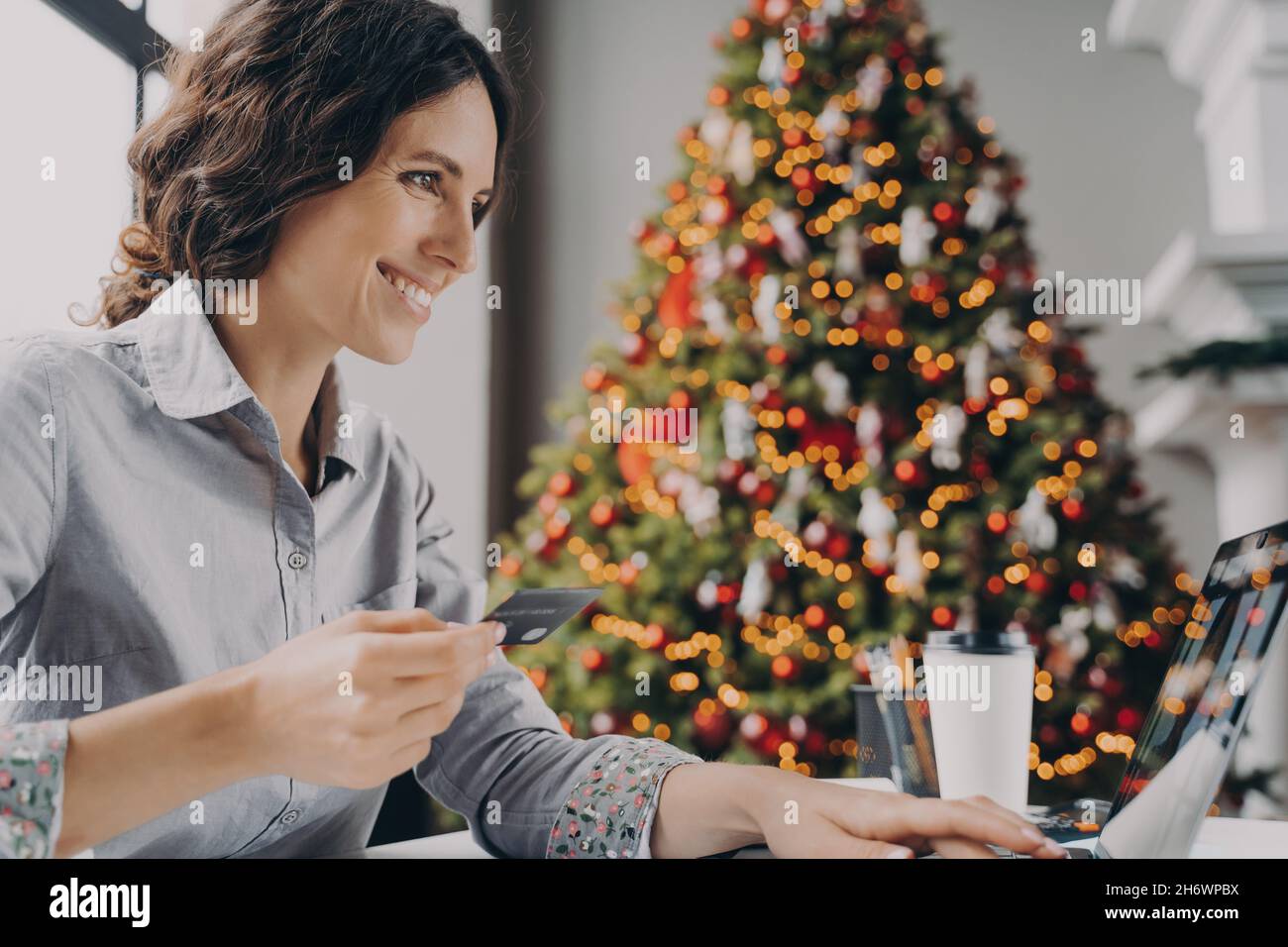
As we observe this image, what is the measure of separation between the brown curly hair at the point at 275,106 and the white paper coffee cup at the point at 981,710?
0.53m

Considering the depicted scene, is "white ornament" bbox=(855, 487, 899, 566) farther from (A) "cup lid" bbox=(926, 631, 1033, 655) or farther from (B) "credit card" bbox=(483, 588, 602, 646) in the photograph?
(B) "credit card" bbox=(483, 588, 602, 646)

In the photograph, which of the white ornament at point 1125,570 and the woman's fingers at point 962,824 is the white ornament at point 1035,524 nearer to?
the white ornament at point 1125,570

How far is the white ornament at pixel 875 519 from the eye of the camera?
74.5 inches

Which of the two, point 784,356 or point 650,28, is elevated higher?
point 650,28

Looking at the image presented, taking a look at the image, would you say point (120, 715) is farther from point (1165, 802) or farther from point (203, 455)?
point (1165, 802)

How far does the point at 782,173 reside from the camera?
2023mm

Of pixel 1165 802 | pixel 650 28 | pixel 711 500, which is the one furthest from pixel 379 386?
pixel 1165 802

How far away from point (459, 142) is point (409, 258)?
A: 0.10 metres

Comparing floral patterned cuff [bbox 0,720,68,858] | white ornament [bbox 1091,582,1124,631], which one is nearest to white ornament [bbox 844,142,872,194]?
white ornament [bbox 1091,582,1124,631]

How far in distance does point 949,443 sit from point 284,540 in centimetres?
155

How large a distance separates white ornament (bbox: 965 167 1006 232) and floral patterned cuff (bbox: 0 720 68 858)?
2037 millimetres

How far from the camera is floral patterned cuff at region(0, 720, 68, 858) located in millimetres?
418
